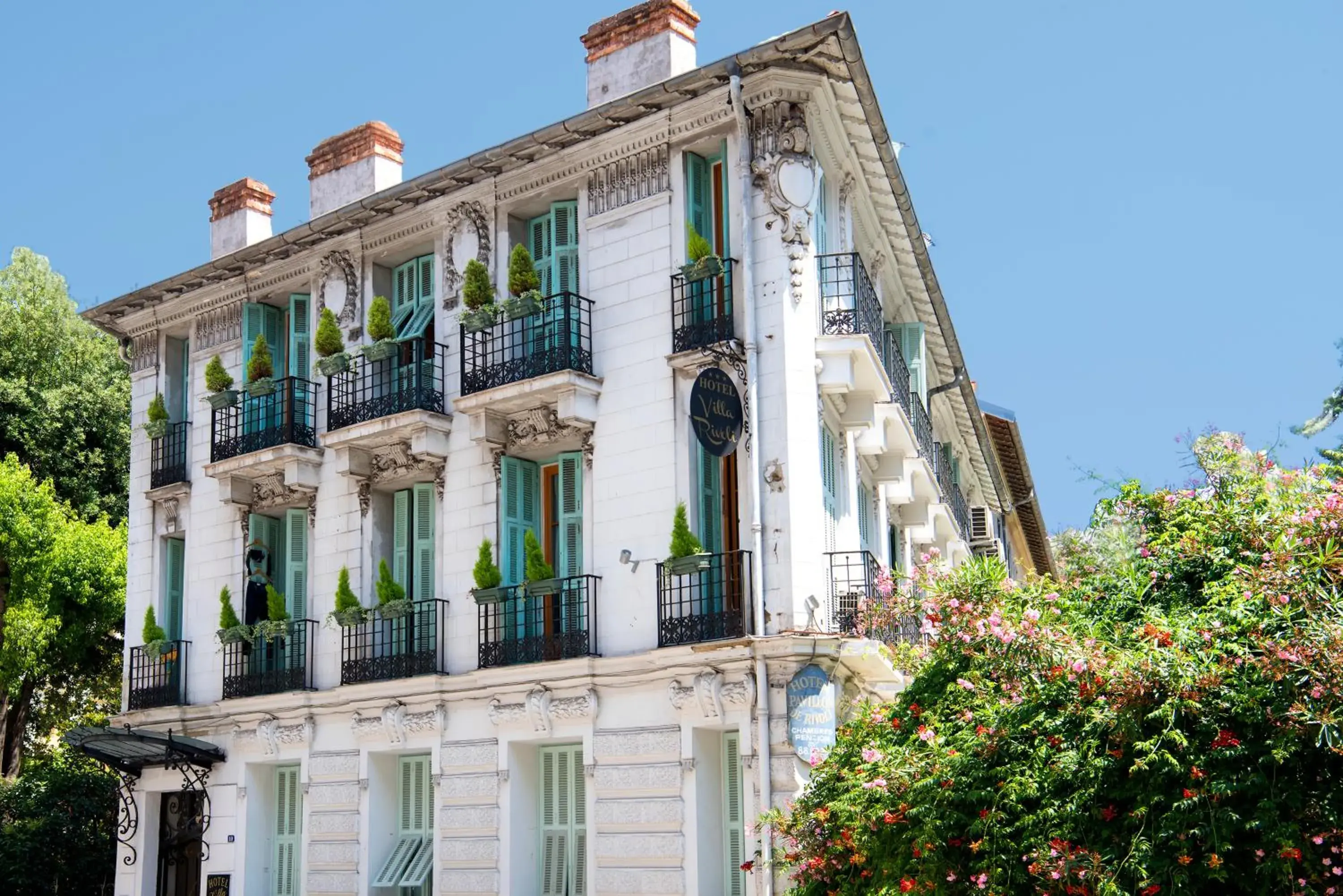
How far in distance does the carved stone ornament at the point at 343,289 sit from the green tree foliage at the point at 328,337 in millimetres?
568

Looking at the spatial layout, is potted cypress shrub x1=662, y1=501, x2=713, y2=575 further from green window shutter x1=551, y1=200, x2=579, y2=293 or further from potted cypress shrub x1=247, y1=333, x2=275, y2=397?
potted cypress shrub x1=247, y1=333, x2=275, y2=397

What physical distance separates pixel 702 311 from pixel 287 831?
955 centimetres

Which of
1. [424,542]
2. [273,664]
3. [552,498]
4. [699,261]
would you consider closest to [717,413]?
[699,261]

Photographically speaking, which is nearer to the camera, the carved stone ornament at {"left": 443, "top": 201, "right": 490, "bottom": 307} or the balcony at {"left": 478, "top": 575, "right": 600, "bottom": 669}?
the balcony at {"left": 478, "top": 575, "right": 600, "bottom": 669}

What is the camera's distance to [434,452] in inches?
823

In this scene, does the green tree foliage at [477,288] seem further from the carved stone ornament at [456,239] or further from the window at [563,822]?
Result: the window at [563,822]

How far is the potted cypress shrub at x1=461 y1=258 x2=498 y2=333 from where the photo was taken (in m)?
20.2

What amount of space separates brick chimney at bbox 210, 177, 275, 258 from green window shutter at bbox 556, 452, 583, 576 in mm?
8466

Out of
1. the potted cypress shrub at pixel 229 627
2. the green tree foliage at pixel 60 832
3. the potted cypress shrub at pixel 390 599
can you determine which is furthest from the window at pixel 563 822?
the green tree foliage at pixel 60 832

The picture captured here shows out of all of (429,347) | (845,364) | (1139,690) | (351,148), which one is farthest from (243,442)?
(1139,690)

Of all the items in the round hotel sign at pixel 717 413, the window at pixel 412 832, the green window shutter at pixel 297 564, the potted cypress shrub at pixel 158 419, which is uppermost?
the potted cypress shrub at pixel 158 419

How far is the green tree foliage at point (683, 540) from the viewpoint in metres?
18.1

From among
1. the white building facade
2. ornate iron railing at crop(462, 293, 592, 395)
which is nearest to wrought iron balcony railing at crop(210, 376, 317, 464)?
the white building facade

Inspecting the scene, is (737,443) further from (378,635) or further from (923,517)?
(923,517)
